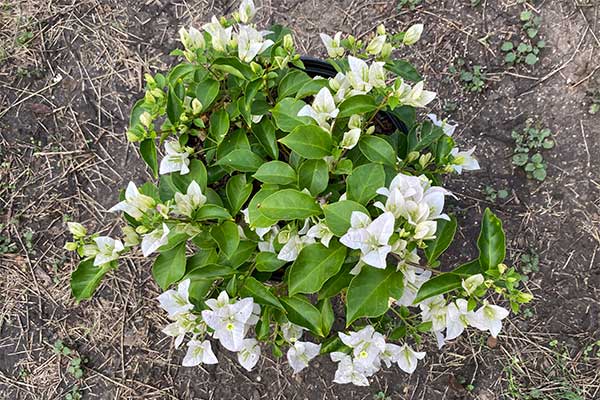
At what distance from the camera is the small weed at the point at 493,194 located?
210 centimetres

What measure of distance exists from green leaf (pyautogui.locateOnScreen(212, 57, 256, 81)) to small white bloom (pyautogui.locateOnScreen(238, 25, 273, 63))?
0.7 inches

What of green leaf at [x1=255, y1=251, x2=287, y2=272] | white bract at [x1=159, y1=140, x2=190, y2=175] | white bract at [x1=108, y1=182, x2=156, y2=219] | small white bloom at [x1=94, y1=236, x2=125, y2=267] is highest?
white bract at [x1=108, y1=182, x2=156, y2=219]

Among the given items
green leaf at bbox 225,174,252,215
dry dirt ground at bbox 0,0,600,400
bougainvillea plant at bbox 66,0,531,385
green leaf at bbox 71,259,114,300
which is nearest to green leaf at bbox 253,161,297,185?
bougainvillea plant at bbox 66,0,531,385

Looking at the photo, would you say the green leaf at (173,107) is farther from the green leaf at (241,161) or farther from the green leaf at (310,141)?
the green leaf at (310,141)

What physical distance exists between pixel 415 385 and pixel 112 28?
1.99 metres

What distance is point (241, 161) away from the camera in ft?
4.16

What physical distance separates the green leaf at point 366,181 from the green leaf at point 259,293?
29cm

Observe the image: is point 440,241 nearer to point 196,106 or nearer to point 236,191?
point 236,191

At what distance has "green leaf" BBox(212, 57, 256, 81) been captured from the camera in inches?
47.3

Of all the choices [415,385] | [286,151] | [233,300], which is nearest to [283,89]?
[286,151]

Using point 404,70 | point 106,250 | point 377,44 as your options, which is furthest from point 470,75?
point 106,250

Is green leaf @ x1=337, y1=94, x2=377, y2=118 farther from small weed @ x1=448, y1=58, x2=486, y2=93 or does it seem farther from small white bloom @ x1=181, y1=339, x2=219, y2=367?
small weed @ x1=448, y1=58, x2=486, y2=93

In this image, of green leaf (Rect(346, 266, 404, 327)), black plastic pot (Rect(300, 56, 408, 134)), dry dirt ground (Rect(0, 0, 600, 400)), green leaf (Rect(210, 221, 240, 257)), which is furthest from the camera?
dry dirt ground (Rect(0, 0, 600, 400))

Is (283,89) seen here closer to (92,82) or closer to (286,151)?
(286,151)
